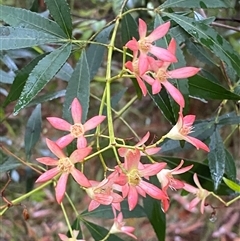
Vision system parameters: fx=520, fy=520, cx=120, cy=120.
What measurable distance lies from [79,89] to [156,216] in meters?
0.31

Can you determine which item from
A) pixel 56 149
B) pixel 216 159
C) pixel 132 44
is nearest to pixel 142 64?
pixel 132 44

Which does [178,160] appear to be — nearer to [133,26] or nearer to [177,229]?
[133,26]

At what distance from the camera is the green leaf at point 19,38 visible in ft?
2.05

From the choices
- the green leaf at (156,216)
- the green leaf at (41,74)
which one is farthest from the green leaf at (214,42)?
the green leaf at (156,216)

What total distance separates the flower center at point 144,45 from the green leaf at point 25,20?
141 mm

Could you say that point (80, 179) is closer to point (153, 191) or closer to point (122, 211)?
point (153, 191)

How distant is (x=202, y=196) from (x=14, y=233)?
1081 mm

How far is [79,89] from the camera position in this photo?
657 mm

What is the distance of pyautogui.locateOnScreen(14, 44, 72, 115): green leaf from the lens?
1.90ft

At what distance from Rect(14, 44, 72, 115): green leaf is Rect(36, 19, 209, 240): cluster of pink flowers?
5 centimetres

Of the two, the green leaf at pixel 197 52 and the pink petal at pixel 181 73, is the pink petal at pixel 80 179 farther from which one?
the green leaf at pixel 197 52

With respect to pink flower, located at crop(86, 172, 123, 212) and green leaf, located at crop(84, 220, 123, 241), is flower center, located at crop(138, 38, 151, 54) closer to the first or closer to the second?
pink flower, located at crop(86, 172, 123, 212)

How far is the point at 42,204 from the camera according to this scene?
7.16ft

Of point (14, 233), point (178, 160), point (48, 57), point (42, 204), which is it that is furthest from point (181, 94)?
point (42, 204)
